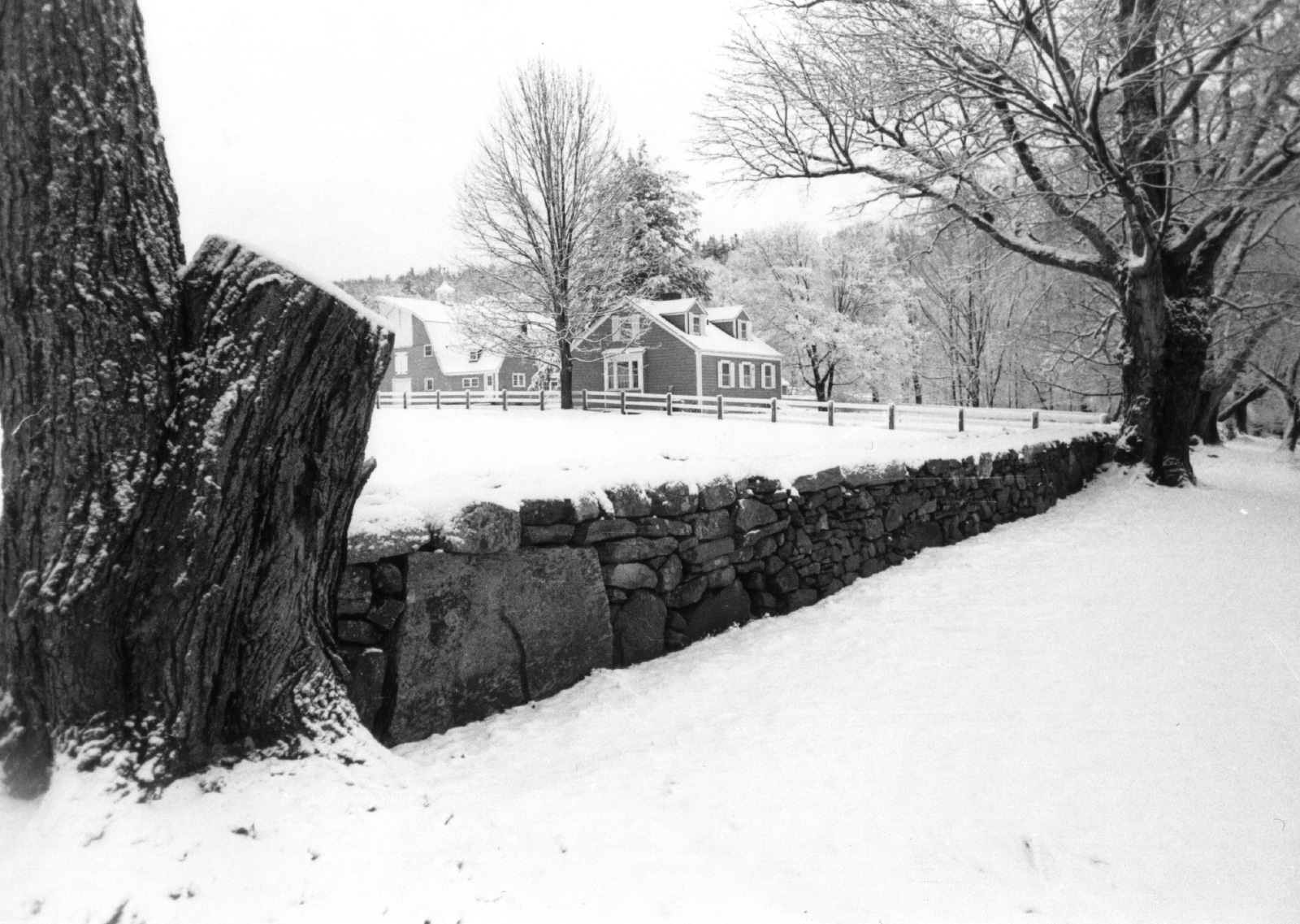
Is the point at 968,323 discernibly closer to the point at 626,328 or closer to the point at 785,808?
the point at 626,328

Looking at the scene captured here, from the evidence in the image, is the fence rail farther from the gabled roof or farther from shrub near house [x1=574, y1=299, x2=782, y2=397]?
the gabled roof

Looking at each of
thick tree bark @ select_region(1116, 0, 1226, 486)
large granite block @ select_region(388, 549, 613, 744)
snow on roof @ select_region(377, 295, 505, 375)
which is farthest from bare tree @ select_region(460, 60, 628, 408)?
large granite block @ select_region(388, 549, 613, 744)

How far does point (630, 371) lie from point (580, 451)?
56.3 ft

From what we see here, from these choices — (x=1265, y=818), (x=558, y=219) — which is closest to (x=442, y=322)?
(x=558, y=219)

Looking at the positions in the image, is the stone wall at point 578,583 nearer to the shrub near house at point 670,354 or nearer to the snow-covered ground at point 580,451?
the snow-covered ground at point 580,451

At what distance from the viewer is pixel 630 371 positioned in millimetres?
29000

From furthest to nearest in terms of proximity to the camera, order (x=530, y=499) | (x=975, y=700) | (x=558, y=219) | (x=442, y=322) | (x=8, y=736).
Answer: (x=442, y=322) → (x=558, y=219) → (x=530, y=499) → (x=975, y=700) → (x=8, y=736)

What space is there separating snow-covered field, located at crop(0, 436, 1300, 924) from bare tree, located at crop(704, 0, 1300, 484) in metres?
6.46

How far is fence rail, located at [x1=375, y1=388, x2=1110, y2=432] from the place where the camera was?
1902 cm

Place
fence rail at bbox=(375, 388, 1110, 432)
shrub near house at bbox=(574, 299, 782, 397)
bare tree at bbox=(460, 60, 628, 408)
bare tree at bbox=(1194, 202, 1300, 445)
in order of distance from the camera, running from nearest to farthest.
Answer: bare tree at bbox=(1194, 202, 1300, 445)
fence rail at bbox=(375, 388, 1110, 432)
bare tree at bbox=(460, 60, 628, 408)
shrub near house at bbox=(574, 299, 782, 397)

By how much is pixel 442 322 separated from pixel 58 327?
3268 centimetres

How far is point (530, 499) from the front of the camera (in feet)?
11.9

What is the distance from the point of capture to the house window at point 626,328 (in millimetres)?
27406

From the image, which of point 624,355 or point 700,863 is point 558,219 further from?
point 700,863
